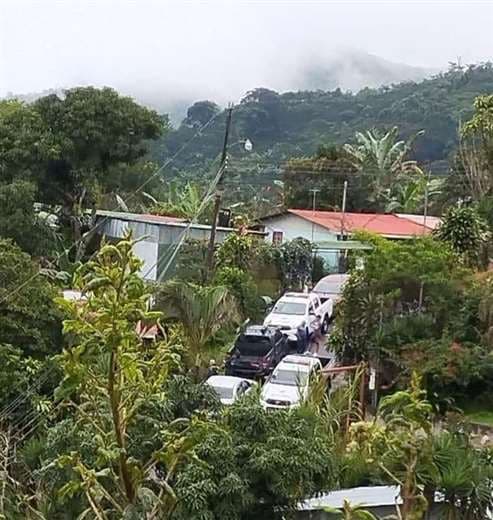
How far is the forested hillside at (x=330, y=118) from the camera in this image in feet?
129

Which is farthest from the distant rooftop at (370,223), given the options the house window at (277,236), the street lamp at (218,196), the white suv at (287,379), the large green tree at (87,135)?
the white suv at (287,379)

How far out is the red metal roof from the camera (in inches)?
765

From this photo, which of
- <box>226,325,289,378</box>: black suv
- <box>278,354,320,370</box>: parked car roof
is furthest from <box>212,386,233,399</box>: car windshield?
<box>226,325,289,378</box>: black suv

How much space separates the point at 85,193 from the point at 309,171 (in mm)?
9130

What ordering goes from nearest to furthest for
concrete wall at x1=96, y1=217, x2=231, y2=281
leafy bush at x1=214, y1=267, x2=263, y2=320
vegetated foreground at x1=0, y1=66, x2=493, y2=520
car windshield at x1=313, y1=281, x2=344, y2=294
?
1. vegetated foreground at x1=0, y1=66, x2=493, y2=520
2. leafy bush at x1=214, y1=267, x2=263, y2=320
3. concrete wall at x1=96, y1=217, x2=231, y2=281
4. car windshield at x1=313, y1=281, x2=344, y2=294

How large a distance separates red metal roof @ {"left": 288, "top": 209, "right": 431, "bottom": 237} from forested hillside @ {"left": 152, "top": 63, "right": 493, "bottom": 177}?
1417cm

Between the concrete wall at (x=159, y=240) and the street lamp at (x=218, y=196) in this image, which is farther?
the concrete wall at (x=159, y=240)

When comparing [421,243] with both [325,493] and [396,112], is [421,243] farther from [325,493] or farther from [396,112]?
[396,112]

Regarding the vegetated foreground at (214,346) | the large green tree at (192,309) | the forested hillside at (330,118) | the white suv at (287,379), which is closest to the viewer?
the vegetated foreground at (214,346)

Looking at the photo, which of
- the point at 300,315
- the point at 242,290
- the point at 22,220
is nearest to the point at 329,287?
the point at 300,315

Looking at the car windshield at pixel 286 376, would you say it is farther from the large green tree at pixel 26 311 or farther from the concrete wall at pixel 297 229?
the concrete wall at pixel 297 229

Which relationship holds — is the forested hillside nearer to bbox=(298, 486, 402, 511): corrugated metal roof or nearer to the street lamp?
the street lamp

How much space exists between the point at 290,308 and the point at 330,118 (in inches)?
1314

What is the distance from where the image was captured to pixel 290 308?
13.8 metres
